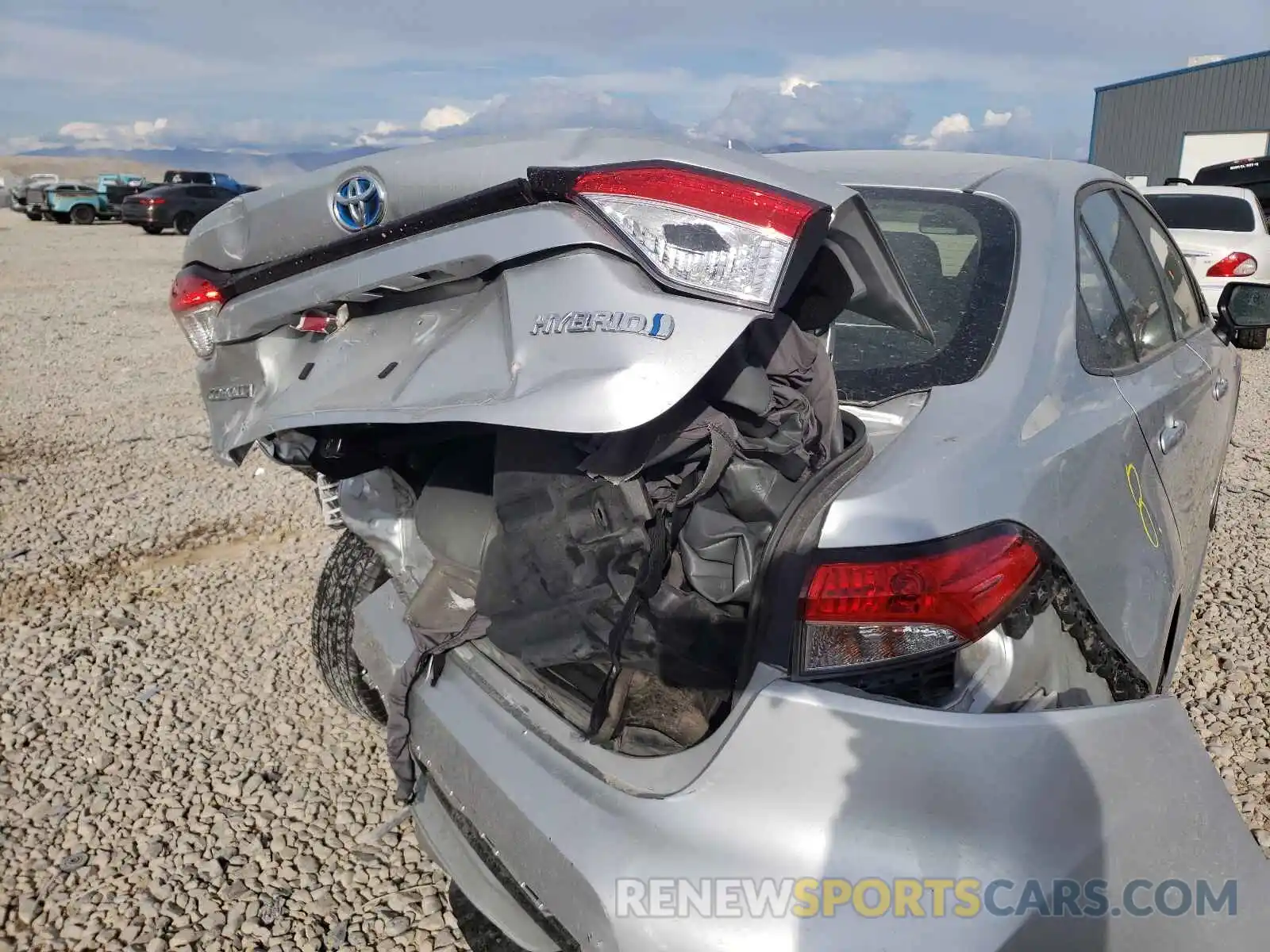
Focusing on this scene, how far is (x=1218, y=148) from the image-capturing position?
1007 inches

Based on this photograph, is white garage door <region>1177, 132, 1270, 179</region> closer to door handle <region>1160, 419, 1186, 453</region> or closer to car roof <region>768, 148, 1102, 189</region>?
car roof <region>768, 148, 1102, 189</region>

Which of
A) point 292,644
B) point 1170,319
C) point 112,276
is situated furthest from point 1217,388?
point 112,276

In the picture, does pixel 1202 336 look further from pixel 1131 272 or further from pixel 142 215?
pixel 142 215

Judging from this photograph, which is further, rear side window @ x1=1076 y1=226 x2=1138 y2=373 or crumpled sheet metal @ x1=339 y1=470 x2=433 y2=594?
crumpled sheet metal @ x1=339 y1=470 x2=433 y2=594

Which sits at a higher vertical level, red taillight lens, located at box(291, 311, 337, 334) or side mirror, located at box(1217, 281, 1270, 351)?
red taillight lens, located at box(291, 311, 337, 334)

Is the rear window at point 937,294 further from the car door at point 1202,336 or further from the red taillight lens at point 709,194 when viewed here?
the car door at point 1202,336

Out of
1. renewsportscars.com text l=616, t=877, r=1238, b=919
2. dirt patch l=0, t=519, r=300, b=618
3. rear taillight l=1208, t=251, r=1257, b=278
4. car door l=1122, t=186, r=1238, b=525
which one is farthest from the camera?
rear taillight l=1208, t=251, r=1257, b=278

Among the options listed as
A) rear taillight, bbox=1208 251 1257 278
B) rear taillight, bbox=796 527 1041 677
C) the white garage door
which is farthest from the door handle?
the white garage door

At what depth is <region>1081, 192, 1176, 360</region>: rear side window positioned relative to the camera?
2.30 meters

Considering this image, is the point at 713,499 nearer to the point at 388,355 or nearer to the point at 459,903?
the point at 388,355

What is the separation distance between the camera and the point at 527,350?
140 cm

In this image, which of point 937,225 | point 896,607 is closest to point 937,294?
point 937,225

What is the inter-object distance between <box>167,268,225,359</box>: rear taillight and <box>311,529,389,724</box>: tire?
0.81 meters

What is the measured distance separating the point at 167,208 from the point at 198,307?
1056 inches
